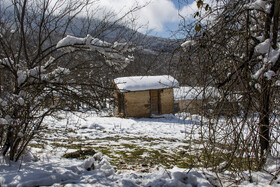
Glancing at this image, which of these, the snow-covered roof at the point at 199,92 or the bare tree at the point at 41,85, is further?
the bare tree at the point at 41,85

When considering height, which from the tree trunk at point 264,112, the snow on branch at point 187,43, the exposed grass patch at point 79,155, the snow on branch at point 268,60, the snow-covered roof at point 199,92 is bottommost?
the exposed grass patch at point 79,155

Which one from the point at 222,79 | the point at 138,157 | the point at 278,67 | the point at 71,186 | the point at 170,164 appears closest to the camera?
the point at 278,67

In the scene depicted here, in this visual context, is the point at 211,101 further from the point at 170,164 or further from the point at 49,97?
the point at 49,97

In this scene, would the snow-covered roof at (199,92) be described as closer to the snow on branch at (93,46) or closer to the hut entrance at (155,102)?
the snow on branch at (93,46)

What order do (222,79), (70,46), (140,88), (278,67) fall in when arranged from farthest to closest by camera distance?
1. (140,88)
2. (70,46)
3. (222,79)
4. (278,67)

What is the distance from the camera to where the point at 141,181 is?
126 inches

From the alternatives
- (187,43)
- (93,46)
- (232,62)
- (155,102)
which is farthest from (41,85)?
(155,102)

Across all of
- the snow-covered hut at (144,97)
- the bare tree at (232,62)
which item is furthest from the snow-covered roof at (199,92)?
the snow-covered hut at (144,97)

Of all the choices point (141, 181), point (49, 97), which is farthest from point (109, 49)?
point (141, 181)

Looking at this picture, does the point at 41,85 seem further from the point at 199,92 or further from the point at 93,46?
the point at 199,92

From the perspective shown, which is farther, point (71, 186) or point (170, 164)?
point (170, 164)

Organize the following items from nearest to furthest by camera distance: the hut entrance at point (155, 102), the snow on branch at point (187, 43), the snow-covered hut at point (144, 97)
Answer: the snow on branch at point (187, 43) → the snow-covered hut at point (144, 97) → the hut entrance at point (155, 102)

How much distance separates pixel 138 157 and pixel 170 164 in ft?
2.92

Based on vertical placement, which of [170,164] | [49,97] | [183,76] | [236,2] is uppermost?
[236,2]
